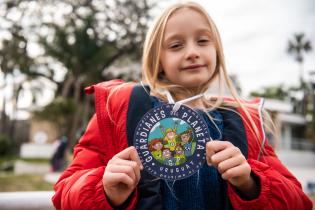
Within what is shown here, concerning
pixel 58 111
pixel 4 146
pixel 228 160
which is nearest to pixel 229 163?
pixel 228 160

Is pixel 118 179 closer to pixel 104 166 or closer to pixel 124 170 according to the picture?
pixel 124 170

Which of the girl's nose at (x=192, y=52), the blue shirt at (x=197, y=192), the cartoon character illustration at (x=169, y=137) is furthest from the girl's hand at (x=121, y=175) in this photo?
the girl's nose at (x=192, y=52)

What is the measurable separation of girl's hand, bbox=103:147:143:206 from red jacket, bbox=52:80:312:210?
0.04 metres

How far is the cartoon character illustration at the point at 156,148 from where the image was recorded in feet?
3.41

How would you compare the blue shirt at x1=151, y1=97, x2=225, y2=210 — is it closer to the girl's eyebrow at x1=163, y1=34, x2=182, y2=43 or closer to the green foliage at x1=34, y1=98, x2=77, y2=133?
the girl's eyebrow at x1=163, y1=34, x2=182, y2=43

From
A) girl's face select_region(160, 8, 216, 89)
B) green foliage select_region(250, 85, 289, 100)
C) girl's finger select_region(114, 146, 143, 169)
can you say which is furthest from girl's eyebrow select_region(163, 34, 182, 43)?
green foliage select_region(250, 85, 289, 100)

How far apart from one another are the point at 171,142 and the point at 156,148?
5cm

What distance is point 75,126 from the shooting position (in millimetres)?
18453

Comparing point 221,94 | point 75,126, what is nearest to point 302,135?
point 75,126

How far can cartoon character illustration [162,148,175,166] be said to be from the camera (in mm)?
1035

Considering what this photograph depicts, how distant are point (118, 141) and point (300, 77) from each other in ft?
149

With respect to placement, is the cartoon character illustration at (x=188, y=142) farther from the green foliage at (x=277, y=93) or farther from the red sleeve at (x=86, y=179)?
the green foliage at (x=277, y=93)

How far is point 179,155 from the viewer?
1.04 m

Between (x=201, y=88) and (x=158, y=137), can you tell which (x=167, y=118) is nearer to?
(x=158, y=137)
